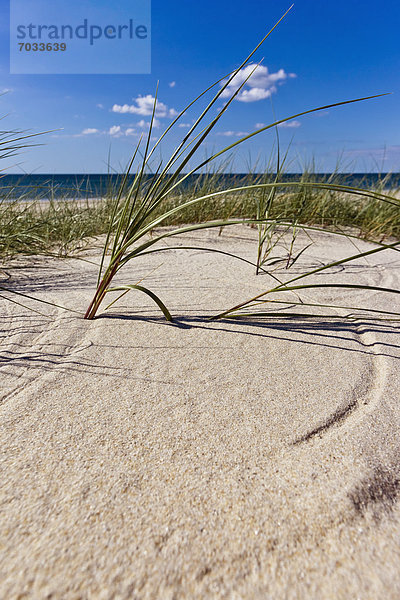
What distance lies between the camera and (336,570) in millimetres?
530

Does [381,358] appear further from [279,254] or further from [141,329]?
[279,254]

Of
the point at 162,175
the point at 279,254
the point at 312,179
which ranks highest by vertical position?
the point at 312,179

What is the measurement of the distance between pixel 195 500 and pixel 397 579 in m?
0.28

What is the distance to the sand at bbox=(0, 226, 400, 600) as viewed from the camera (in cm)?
52

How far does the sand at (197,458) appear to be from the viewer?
0.52m

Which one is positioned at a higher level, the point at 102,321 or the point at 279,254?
the point at 279,254

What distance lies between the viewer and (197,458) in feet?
2.34

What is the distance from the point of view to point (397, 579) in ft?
1.70

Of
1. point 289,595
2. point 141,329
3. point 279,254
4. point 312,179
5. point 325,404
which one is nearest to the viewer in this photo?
point 289,595

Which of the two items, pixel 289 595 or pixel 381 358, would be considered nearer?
pixel 289 595

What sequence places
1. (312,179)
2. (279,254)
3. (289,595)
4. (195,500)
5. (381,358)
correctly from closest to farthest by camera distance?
(289,595) < (195,500) < (381,358) < (279,254) < (312,179)

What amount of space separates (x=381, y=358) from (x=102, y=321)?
813 millimetres

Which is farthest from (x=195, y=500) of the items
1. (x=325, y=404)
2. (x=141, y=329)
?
(x=141, y=329)

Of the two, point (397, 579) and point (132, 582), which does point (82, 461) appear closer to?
point (132, 582)
